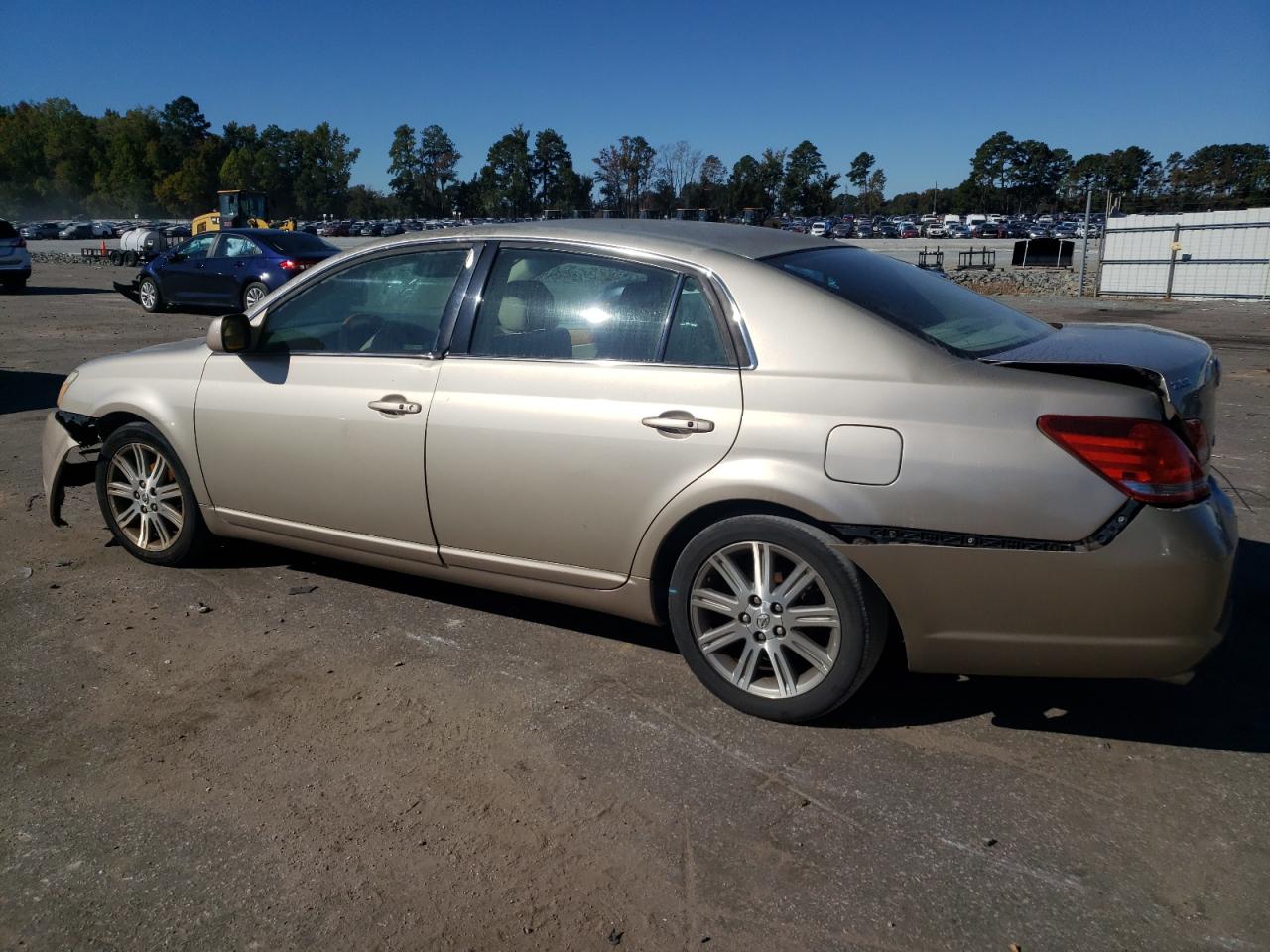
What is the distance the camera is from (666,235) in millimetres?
3832

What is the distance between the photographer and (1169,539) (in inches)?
111

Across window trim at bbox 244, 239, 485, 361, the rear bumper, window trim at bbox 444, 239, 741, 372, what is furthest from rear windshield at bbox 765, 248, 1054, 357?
window trim at bbox 244, 239, 485, 361

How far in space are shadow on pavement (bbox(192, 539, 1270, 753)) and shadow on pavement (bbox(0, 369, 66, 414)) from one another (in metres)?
7.33

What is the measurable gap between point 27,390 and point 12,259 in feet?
54.3

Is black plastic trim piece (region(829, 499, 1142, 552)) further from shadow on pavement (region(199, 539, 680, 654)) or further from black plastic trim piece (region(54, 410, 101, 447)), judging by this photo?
black plastic trim piece (region(54, 410, 101, 447))

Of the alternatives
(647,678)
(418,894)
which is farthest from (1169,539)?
(418,894)

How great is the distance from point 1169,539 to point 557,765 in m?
1.95

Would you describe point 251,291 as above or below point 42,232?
below

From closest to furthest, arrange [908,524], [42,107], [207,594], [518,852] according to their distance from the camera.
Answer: [518,852]
[908,524]
[207,594]
[42,107]

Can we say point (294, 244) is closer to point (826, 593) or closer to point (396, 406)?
point (396, 406)

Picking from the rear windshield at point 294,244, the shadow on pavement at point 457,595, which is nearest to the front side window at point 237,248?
the rear windshield at point 294,244

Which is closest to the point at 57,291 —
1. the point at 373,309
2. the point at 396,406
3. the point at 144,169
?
the point at 373,309

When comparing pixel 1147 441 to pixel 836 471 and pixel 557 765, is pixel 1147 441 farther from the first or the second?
pixel 557 765

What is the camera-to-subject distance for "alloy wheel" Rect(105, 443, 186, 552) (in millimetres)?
4816
